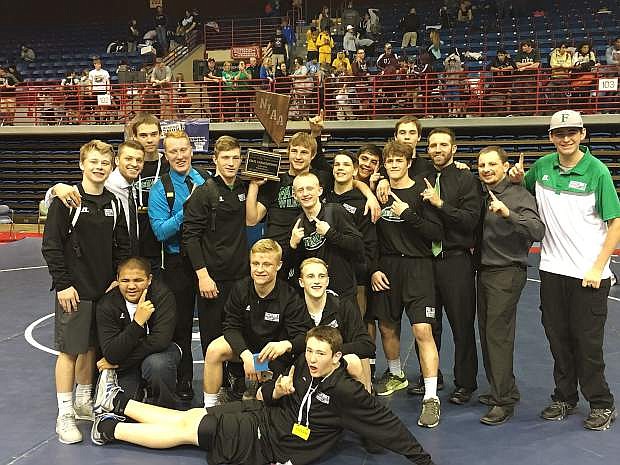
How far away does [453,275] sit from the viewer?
4.99m

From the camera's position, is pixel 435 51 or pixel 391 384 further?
pixel 435 51

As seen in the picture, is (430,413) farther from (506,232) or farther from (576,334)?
(506,232)

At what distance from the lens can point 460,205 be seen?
4941 millimetres

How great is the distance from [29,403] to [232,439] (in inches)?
75.9

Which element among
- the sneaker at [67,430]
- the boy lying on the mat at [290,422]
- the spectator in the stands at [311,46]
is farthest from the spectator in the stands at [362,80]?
the sneaker at [67,430]

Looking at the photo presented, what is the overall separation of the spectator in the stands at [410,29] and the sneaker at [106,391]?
15205mm

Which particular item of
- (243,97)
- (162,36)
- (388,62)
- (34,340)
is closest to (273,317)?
(34,340)

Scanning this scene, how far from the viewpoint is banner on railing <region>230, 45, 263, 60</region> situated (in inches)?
808

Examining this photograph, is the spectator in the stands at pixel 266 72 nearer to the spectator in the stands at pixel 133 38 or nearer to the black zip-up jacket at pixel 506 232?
the spectator in the stands at pixel 133 38

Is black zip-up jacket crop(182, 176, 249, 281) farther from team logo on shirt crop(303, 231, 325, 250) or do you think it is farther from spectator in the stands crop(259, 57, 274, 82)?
spectator in the stands crop(259, 57, 274, 82)

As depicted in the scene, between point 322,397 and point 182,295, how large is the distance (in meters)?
1.57

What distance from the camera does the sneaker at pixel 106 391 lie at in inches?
179

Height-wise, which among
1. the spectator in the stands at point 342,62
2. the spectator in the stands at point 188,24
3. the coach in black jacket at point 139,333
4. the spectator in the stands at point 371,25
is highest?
the spectator in the stands at point 188,24

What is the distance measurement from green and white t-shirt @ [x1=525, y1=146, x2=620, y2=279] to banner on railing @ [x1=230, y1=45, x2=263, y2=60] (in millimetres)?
16698
